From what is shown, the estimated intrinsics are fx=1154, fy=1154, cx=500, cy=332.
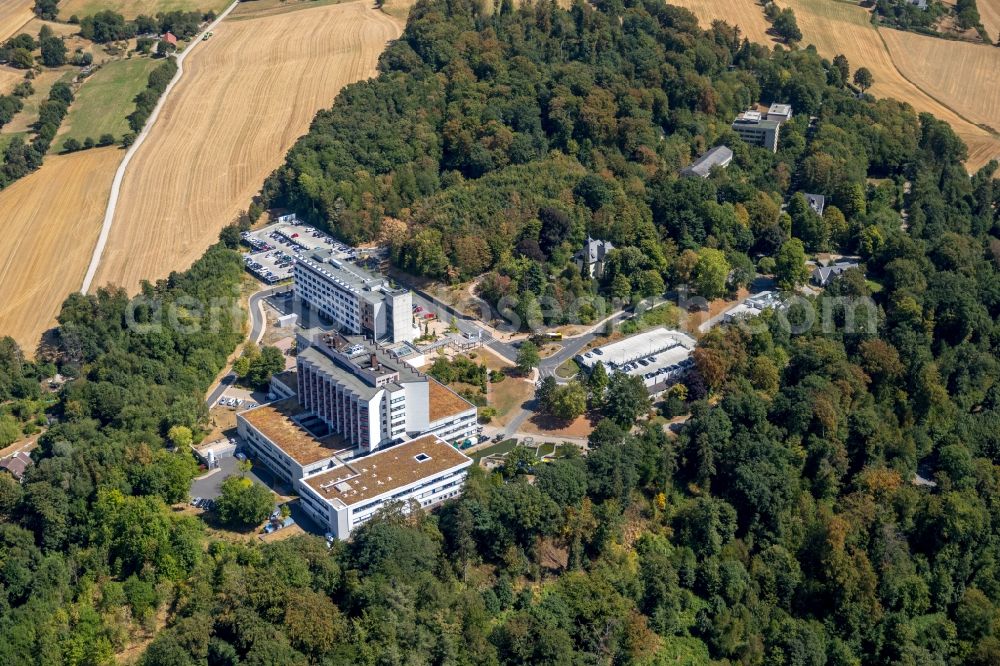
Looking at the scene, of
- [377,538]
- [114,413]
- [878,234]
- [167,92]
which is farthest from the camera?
[167,92]

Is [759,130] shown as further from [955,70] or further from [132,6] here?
[132,6]

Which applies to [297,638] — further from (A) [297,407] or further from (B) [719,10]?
(B) [719,10]

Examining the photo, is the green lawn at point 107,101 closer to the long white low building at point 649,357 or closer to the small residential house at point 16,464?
the small residential house at point 16,464

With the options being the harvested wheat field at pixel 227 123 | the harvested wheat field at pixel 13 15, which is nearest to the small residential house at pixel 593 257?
the harvested wheat field at pixel 227 123

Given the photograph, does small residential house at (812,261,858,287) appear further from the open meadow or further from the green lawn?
the open meadow

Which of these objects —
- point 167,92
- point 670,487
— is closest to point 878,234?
point 670,487

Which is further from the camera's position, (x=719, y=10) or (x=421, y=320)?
(x=719, y=10)

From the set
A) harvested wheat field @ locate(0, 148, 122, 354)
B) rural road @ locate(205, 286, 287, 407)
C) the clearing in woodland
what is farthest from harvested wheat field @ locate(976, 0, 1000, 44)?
harvested wheat field @ locate(0, 148, 122, 354)
